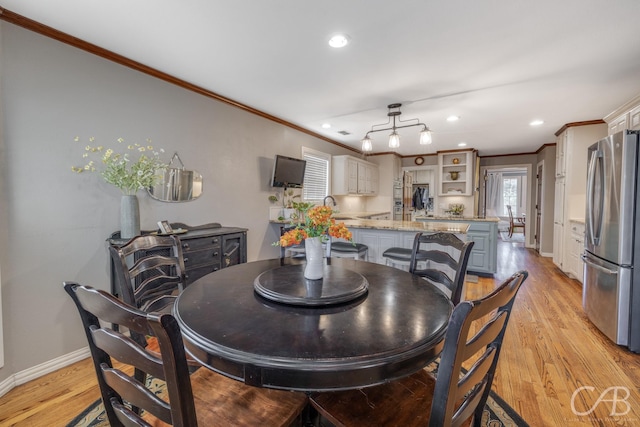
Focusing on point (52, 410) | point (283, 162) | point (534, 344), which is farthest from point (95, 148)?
point (534, 344)

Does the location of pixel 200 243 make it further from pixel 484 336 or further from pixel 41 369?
pixel 484 336

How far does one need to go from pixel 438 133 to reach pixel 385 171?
2203 mm

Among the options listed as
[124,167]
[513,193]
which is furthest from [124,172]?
[513,193]

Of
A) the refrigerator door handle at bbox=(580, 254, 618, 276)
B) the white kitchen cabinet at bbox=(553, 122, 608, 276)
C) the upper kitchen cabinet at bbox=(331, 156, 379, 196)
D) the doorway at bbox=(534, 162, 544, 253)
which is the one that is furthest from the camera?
the doorway at bbox=(534, 162, 544, 253)

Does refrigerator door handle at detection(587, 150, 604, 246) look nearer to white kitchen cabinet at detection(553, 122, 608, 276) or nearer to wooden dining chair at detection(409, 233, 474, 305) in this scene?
wooden dining chair at detection(409, 233, 474, 305)

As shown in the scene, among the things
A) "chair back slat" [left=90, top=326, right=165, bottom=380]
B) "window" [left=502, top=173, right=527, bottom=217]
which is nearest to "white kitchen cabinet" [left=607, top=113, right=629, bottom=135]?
"chair back slat" [left=90, top=326, right=165, bottom=380]

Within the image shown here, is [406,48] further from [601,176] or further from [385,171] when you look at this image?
[385,171]

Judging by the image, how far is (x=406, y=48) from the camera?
7.58 feet

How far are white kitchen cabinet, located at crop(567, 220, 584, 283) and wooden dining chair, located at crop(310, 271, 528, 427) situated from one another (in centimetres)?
Result: 427

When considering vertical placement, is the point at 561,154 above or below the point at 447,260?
above

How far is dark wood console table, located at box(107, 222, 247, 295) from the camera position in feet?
8.41

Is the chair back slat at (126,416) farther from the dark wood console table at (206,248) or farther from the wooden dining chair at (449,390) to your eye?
the dark wood console table at (206,248)

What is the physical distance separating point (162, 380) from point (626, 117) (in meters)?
5.28

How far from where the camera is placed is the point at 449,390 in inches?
29.3
